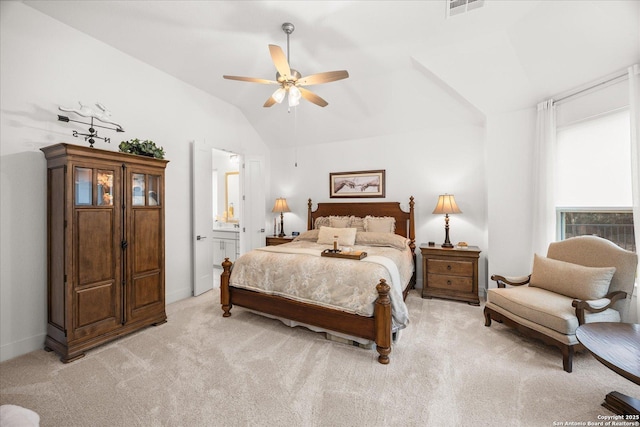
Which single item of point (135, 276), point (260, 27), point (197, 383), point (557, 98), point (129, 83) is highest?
point (260, 27)

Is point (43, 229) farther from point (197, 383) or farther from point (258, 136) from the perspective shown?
point (258, 136)

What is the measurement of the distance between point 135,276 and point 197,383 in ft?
5.08

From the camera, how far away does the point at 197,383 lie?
85.0 inches

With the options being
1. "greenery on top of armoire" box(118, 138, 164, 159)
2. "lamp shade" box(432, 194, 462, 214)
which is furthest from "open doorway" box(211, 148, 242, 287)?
"lamp shade" box(432, 194, 462, 214)

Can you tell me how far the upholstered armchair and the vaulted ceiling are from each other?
1.91 metres

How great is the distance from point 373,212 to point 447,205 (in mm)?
1285

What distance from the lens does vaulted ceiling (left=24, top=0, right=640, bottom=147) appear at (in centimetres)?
268

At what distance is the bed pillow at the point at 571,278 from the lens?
247 cm

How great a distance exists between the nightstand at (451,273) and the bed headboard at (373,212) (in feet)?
1.62

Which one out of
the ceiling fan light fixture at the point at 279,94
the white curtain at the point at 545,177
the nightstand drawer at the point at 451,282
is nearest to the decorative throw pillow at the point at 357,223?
the nightstand drawer at the point at 451,282

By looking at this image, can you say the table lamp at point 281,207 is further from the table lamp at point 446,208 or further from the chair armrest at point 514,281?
the chair armrest at point 514,281

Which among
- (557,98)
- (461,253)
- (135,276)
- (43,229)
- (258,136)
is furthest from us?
(258,136)

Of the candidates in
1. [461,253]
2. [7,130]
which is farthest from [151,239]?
[461,253]

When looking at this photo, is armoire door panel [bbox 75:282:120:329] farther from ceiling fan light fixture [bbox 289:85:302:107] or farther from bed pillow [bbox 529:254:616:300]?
bed pillow [bbox 529:254:616:300]
